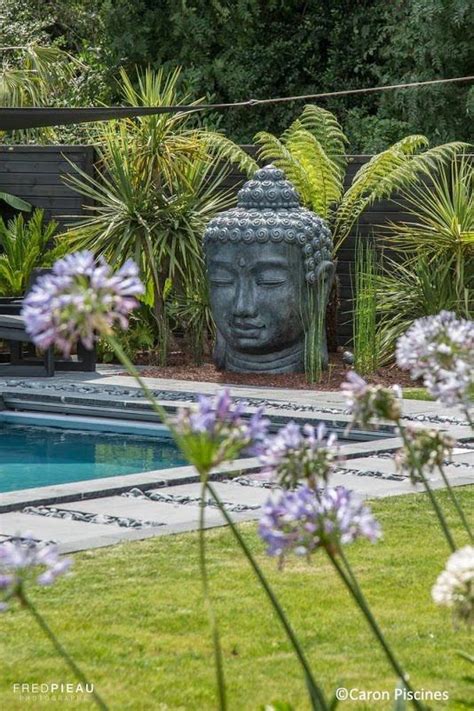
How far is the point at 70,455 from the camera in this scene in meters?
9.27

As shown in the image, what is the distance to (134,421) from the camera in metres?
10.1

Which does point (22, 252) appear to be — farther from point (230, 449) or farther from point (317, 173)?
Result: point (230, 449)

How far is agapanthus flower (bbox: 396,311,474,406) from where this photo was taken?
2.09 m

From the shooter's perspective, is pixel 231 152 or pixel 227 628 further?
pixel 231 152

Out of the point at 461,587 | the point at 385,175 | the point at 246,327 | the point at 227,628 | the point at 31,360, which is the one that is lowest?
the point at 227,628

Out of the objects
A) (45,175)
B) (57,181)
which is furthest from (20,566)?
(45,175)

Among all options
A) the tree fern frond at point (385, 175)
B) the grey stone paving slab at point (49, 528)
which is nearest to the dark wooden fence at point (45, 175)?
the tree fern frond at point (385, 175)

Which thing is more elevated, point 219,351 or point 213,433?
point 213,433

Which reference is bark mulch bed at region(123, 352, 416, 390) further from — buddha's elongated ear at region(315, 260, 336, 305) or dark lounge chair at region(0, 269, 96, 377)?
buddha's elongated ear at region(315, 260, 336, 305)

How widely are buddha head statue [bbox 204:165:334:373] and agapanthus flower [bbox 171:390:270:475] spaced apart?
31.2 feet

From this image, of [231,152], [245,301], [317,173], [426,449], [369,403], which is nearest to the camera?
[369,403]

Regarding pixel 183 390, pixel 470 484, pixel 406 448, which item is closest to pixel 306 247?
pixel 183 390

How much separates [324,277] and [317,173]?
1.39 m

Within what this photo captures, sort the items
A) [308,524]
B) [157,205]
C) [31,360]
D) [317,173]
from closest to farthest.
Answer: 1. [308,524]
2. [31,360]
3. [157,205]
4. [317,173]
